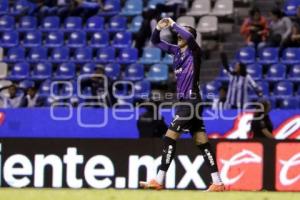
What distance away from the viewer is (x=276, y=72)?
1947 cm

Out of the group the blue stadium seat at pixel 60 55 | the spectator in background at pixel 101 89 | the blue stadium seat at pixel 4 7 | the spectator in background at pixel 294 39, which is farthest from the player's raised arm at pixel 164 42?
the blue stadium seat at pixel 4 7

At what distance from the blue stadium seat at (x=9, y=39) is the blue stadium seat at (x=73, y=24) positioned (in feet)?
4.32

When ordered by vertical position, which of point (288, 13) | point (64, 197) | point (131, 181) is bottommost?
point (131, 181)

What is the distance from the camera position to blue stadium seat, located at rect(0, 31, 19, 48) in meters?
22.6

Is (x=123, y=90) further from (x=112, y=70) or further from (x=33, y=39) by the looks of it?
(x=33, y=39)

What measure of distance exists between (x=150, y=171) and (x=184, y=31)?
418cm

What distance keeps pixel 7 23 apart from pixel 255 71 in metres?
7.11

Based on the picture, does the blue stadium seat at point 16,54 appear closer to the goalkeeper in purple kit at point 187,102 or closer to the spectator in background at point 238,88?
the spectator in background at point 238,88

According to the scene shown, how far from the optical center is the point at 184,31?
10.9 metres

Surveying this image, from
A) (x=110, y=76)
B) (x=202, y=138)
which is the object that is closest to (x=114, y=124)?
(x=110, y=76)

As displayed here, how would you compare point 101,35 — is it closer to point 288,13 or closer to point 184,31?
point 288,13

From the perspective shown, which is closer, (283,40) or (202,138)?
(202,138)

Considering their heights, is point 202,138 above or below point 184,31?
below

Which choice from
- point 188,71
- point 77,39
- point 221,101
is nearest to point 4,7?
point 77,39
